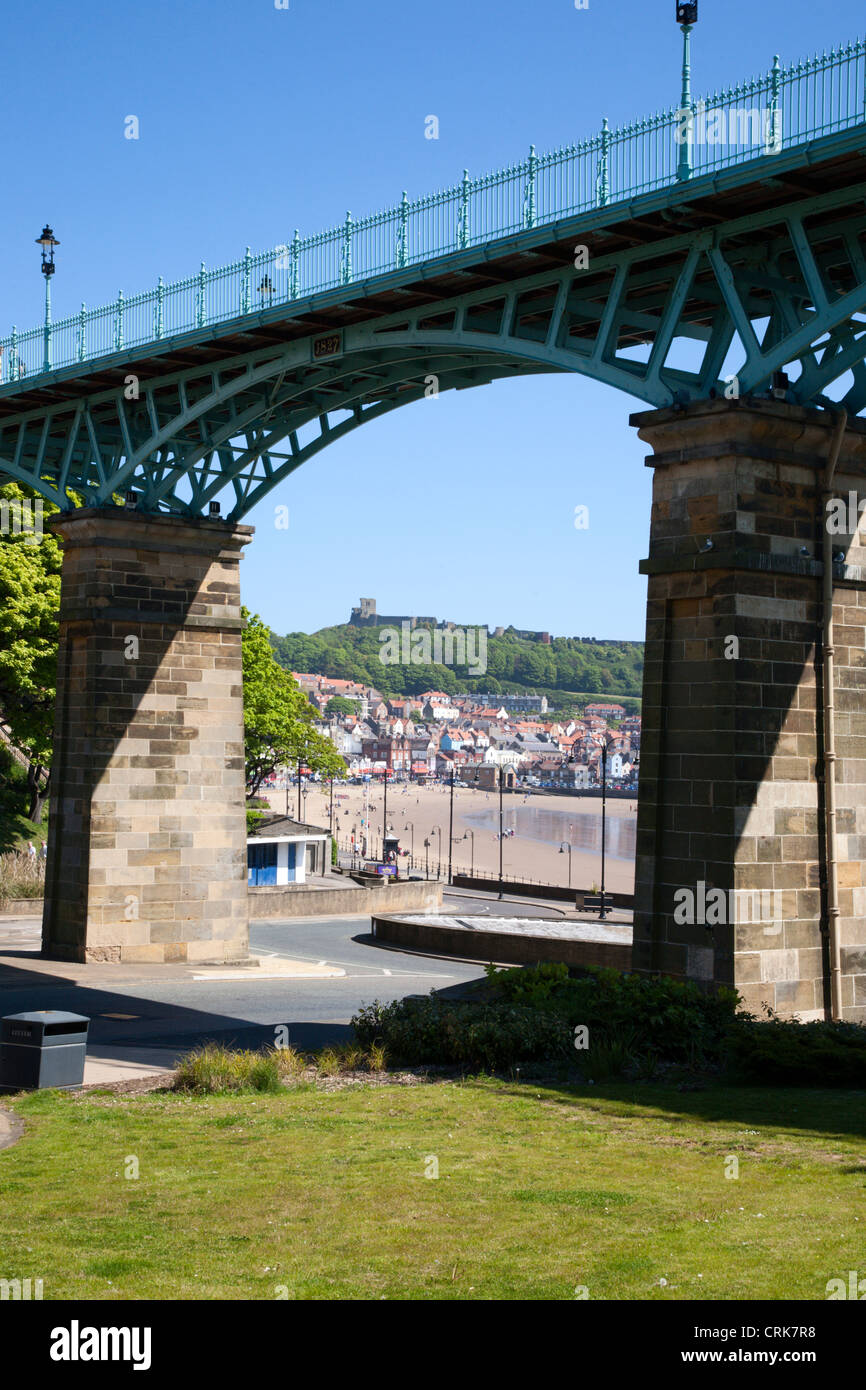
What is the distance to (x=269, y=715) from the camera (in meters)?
65.4

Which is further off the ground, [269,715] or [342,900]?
[269,715]

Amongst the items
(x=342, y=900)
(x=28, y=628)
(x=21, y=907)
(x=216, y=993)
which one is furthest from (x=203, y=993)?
(x=28, y=628)

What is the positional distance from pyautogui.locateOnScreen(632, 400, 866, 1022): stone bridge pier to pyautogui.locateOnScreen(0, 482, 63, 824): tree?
32.5 m

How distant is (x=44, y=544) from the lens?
5156 cm

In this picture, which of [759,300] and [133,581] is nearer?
[759,300]

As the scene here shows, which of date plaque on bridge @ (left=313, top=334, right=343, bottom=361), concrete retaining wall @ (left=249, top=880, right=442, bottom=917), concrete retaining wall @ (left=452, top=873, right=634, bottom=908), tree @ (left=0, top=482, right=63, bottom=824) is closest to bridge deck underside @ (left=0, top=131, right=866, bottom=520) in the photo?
date plaque on bridge @ (left=313, top=334, right=343, bottom=361)

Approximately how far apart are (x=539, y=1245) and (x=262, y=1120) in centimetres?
542

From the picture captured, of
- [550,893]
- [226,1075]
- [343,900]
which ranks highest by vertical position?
[226,1075]

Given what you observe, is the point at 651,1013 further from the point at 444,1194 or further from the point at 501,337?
the point at 501,337

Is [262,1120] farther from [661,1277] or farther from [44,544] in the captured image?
[44,544]

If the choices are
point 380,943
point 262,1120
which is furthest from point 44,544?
point 262,1120

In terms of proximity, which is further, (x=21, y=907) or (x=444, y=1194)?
(x=21, y=907)

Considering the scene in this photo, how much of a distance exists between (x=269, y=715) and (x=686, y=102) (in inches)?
1894

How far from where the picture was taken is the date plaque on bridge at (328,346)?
27172mm
